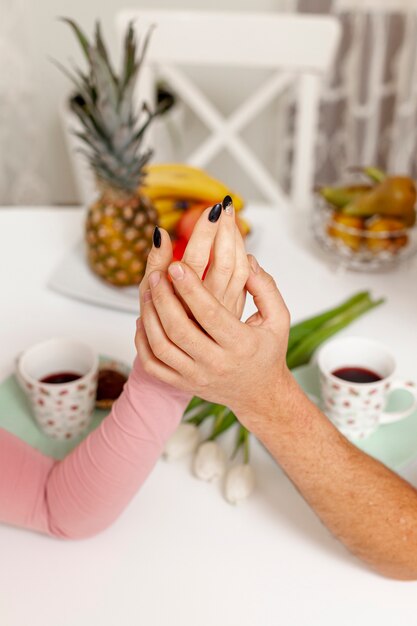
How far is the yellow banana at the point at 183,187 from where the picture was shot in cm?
131

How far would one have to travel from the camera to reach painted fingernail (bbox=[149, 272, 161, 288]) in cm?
67

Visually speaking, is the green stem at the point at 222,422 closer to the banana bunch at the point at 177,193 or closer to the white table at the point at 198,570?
the white table at the point at 198,570

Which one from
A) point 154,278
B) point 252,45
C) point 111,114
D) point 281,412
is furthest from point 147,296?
point 252,45

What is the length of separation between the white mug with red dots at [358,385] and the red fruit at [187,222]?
0.39 metres

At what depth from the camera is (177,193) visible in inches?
52.2

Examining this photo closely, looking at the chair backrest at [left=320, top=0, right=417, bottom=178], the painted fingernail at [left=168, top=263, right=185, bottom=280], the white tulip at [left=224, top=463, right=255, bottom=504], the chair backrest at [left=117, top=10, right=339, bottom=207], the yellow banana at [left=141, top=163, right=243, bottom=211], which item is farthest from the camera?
the chair backrest at [left=320, top=0, right=417, bottom=178]

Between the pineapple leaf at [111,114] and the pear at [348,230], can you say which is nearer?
the pineapple leaf at [111,114]

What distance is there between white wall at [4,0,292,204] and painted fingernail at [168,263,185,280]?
6.65 ft

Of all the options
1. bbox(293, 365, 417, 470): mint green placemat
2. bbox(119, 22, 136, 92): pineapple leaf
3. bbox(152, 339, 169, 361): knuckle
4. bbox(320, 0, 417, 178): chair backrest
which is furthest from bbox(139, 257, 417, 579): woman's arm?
bbox(320, 0, 417, 178): chair backrest

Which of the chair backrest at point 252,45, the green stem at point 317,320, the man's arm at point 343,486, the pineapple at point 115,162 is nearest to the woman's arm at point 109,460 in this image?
the man's arm at point 343,486

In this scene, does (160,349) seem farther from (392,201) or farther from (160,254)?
(392,201)

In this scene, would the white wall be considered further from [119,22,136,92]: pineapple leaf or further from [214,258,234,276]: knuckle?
[214,258,234,276]: knuckle

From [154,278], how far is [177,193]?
0.68 m

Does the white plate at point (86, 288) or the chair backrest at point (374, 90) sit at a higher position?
the chair backrest at point (374, 90)
